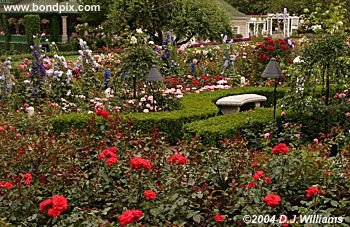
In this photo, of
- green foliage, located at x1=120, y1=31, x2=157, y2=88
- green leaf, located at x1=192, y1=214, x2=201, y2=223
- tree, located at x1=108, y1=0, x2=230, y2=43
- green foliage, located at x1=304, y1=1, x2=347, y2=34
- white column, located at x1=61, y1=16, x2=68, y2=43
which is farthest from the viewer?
white column, located at x1=61, y1=16, x2=68, y2=43

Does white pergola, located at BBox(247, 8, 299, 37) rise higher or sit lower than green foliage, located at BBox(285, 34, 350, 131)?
higher

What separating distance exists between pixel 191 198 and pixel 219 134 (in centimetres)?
306

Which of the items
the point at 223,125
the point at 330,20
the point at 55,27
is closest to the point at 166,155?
the point at 223,125

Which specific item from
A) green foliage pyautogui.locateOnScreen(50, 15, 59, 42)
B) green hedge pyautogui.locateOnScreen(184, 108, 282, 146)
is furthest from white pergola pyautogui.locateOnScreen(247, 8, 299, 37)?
green hedge pyautogui.locateOnScreen(184, 108, 282, 146)

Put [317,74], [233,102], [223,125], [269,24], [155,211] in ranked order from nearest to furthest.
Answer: [155,211] → [223,125] → [317,74] → [233,102] → [269,24]

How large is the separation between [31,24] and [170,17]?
14792 millimetres

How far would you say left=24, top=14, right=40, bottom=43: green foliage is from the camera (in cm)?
3100

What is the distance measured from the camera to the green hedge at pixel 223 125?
23.6 feet

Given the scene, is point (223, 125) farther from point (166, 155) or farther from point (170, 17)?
point (170, 17)

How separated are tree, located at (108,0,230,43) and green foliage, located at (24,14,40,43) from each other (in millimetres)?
13170

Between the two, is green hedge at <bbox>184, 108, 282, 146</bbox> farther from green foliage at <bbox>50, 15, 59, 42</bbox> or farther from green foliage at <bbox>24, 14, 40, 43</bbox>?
green foliage at <bbox>50, 15, 59, 42</bbox>

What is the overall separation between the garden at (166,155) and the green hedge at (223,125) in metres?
0.01

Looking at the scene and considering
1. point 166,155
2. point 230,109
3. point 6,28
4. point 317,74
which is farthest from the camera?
point 6,28

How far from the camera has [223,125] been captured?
7.43m
